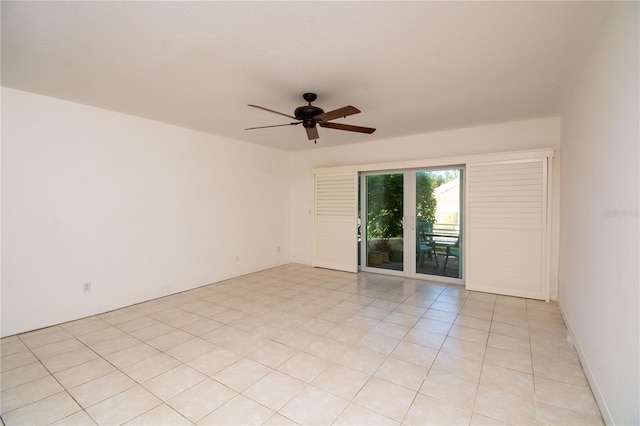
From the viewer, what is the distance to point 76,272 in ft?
11.3

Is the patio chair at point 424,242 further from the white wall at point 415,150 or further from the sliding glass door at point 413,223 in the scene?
the white wall at point 415,150

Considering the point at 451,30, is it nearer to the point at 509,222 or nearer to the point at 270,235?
the point at 509,222

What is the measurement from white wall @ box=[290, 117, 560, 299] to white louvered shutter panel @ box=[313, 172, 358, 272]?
286mm

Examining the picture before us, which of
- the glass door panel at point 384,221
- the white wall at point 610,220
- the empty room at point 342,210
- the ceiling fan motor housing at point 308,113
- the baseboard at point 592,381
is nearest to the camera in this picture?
the white wall at point 610,220

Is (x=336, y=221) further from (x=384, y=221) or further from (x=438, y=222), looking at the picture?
(x=438, y=222)

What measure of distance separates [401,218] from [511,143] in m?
2.04

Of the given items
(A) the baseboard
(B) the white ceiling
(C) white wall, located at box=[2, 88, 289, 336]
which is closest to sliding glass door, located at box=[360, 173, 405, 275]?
(B) the white ceiling

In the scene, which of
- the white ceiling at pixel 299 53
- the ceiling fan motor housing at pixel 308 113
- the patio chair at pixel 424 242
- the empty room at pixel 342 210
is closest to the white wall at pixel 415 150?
the empty room at pixel 342 210

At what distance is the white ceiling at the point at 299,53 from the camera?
1.82 m

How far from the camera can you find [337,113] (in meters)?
2.69

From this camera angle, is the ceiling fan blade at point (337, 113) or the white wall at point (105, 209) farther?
the white wall at point (105, 209)

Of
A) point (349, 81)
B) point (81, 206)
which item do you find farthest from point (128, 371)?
point (349, 81)

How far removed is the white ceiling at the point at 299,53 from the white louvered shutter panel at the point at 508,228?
36.8 inches

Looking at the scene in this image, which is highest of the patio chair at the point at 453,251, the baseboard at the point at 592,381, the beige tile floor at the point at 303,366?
the patio chair at the point at 453,251
